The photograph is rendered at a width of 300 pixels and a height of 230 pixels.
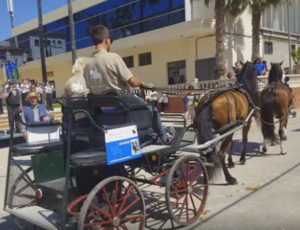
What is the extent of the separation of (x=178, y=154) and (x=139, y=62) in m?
20.2

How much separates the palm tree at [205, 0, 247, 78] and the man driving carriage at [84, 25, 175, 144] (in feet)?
46.1

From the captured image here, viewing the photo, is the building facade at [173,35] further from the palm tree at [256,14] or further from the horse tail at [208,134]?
the horse tail at [208,134]

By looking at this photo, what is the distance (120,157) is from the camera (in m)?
3.35

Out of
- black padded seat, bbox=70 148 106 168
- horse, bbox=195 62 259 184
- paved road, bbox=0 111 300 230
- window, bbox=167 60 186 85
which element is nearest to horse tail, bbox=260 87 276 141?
paved road, bbox=0 111 300 230

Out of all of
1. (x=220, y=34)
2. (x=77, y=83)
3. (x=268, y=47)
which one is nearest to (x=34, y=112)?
(x=77, y=83)

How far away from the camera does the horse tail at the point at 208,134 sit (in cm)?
520

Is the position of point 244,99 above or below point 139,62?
below

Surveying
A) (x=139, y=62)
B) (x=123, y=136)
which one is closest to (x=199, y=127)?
(x=123, y=136)

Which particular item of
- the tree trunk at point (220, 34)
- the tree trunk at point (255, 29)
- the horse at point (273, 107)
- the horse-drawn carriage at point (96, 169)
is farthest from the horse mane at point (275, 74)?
the tree trunk at point (255, 29)

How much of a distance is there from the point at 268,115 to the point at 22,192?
18.8 feet

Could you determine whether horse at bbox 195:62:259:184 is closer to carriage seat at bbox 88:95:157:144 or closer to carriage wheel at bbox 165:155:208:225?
carriage wheel at bbox 165:155:208:225

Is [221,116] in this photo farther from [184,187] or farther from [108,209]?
[108,209]

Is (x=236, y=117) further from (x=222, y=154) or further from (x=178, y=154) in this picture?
(x=178, y=154)

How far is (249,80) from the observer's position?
646cm
